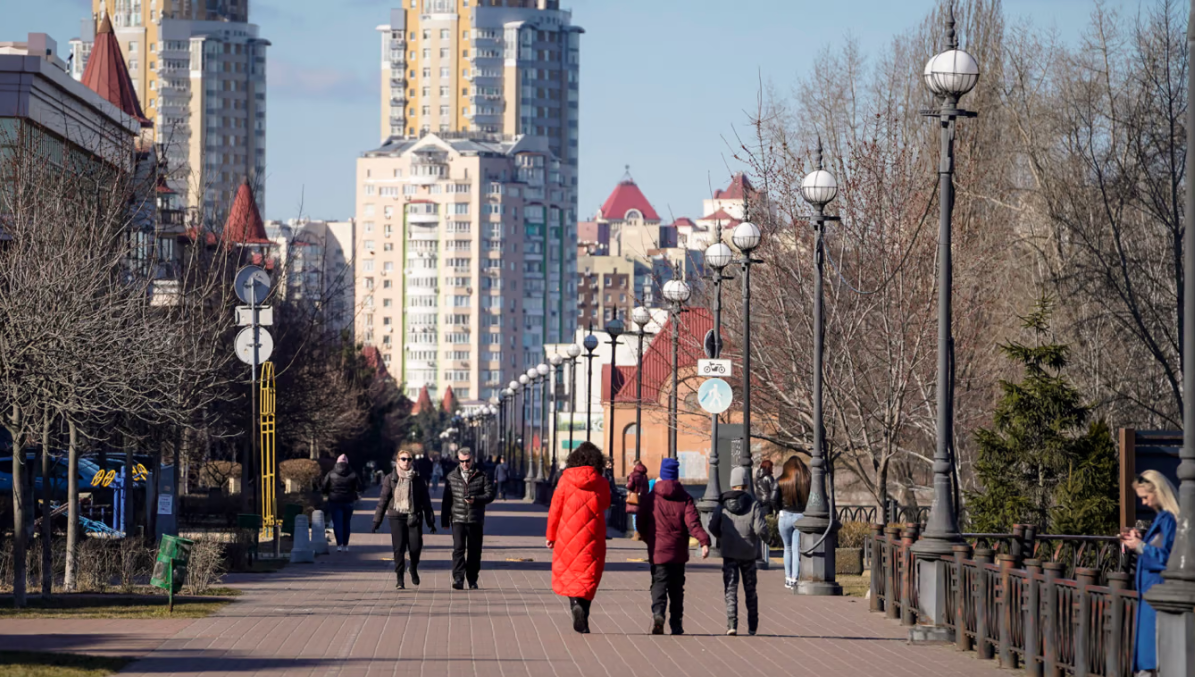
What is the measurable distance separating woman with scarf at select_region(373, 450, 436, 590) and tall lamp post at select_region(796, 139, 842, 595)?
4562mm

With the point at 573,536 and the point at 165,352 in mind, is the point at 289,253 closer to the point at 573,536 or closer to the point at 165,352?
the point at 165,352

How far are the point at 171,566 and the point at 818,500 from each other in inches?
310

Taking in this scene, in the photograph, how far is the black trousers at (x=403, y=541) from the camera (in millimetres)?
19734

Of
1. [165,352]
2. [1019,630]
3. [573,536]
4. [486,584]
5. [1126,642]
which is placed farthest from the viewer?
[486,584]

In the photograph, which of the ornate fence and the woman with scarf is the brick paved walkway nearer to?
the ornate fence

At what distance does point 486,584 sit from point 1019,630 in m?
9.47

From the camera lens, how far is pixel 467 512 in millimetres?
19109

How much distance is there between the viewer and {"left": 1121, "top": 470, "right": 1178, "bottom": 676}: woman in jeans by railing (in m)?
10.1

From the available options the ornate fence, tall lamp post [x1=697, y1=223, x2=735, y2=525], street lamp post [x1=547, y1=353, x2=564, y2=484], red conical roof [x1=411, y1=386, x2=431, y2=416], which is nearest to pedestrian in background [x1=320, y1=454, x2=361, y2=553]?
tall lamp post [x1=697, y1=223, x2=735, y2=525]

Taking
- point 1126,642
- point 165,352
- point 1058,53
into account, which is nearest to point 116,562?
point 165,352

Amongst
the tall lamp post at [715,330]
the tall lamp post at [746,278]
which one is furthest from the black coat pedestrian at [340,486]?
the tall lamp post at [746,278]

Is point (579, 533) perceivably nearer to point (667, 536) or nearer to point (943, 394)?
point (667, 536)

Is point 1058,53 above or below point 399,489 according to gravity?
above

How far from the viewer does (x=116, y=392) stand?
58.2ft
